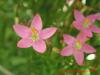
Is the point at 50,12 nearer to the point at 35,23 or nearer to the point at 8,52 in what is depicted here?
the point at 35,23

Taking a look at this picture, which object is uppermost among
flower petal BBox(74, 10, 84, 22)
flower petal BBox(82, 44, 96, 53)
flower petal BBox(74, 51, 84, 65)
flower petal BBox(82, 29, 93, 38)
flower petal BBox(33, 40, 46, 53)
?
flower petal BBox(74, 10, 84, 22)

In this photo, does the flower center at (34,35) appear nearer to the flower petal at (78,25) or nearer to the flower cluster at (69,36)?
the flower cluster at (69,36)

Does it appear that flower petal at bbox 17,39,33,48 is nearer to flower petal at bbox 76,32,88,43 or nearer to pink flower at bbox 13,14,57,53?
pink flower at bbox 13,14,57,53

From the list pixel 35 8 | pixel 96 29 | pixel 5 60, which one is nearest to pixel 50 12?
pixel 35 8

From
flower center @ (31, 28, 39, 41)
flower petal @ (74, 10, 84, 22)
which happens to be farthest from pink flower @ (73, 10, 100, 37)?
flower center @ (31, 28, 39, 41)

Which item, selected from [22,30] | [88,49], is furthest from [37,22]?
[88,49]

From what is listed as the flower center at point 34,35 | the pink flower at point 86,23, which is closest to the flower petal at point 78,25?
the pink flower at point 86,23

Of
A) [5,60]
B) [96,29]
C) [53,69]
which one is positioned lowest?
[5,60]
